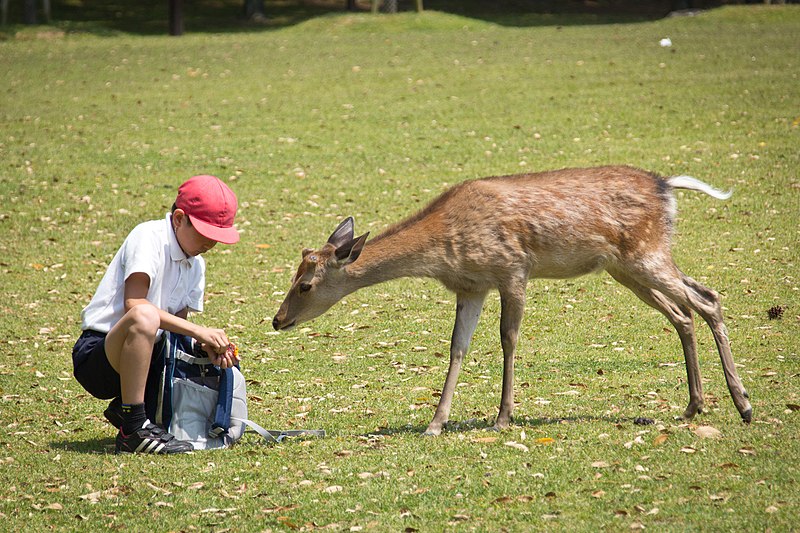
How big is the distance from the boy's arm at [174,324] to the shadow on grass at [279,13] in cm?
2608

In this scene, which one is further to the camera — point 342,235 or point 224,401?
point 342,235

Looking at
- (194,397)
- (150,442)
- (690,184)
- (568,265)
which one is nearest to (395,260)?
(568,265)

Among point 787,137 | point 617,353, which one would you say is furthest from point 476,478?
point 787,137

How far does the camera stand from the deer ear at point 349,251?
21.6 ft

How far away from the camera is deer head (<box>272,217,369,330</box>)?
6723 millimetres

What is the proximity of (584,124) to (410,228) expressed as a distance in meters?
11.3

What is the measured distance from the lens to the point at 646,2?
41.9 meters

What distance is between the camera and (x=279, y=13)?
3934 centimetres

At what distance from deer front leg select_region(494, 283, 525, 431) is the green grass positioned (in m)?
0.22

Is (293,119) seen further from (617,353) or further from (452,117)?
(617,353)

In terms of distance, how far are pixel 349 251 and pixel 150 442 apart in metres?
1.69

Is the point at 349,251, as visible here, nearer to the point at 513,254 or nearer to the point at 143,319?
the point at 513,254

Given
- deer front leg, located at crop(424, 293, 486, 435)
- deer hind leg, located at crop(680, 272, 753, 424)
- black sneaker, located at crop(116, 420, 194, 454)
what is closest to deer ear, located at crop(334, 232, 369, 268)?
deer front leg, located at crop(424, 293, 486, 435)

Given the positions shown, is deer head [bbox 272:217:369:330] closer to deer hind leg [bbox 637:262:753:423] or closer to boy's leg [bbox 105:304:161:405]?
boy's leg [bbox 105:304:161:405]
